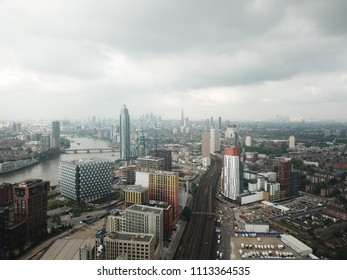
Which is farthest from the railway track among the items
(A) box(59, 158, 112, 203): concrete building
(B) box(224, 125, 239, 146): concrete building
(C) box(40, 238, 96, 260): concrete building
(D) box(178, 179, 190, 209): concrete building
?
(A) box(59, 158, 112, 203): concrete building

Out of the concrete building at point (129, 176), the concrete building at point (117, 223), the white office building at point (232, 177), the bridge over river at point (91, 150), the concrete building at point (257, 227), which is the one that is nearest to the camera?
the concrete building at point (117, 223)

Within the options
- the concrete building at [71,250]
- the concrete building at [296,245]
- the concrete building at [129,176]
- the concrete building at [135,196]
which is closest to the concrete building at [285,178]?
the concrete building at [296,245]

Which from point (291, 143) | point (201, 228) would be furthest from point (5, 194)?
point (291, 143)

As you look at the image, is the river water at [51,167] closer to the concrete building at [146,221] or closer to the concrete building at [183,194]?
the concrete building at [183,194]

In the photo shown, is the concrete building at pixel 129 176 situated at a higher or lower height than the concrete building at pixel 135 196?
lower

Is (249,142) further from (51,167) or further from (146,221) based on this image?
(146,221)
